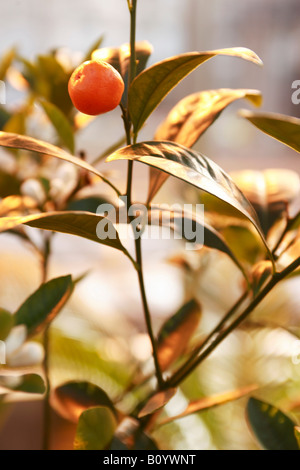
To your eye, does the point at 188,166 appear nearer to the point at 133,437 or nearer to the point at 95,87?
the point at 95,87

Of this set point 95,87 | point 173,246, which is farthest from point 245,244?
point 173,246

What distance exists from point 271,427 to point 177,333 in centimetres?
11

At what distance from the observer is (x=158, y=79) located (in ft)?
0.95

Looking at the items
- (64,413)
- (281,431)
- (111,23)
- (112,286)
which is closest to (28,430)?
(64,413)

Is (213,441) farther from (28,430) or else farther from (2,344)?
(2,344)

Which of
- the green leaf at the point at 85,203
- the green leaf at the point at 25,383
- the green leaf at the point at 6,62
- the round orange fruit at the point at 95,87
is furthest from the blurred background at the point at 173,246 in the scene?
the round orange fruit at the point at 95,87

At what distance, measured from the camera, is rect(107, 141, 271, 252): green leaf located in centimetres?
25

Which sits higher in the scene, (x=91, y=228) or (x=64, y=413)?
(x=91, y=228)

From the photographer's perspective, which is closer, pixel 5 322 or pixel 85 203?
pixel 5 322

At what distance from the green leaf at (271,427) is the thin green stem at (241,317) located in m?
0.06

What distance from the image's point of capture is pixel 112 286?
1.77 metres

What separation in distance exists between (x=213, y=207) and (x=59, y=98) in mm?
191

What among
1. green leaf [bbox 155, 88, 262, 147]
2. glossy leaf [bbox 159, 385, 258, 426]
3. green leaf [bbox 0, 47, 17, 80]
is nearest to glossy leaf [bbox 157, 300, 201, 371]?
glossy leaf [bbox 159, 385, 258, 426]

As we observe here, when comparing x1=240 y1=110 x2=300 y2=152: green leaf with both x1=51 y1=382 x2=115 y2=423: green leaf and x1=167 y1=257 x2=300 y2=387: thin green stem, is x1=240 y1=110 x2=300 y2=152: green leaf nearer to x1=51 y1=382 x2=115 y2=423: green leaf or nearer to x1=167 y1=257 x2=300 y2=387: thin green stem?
x1=167 y1=257 x2=300 y2=387: thin green stem
